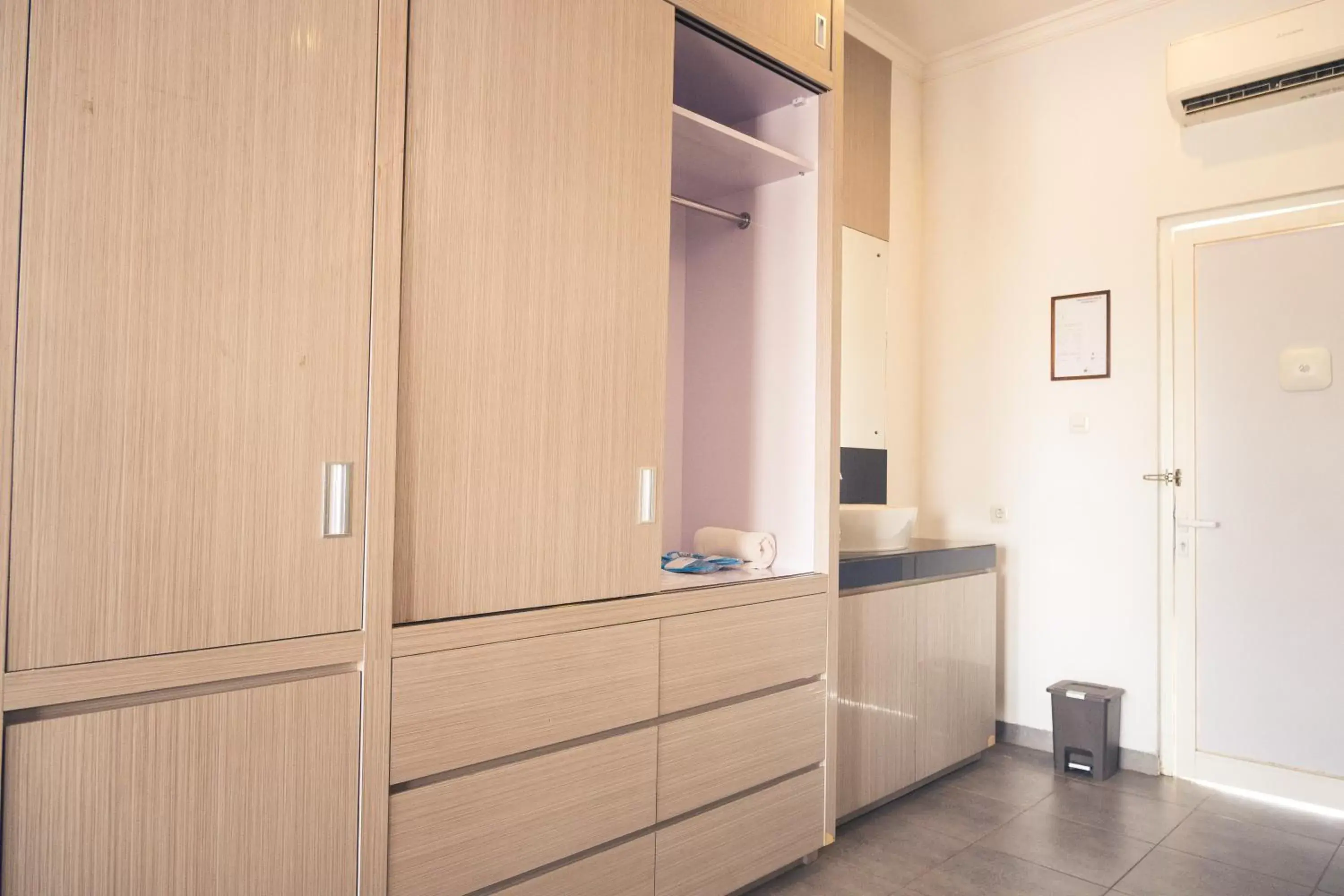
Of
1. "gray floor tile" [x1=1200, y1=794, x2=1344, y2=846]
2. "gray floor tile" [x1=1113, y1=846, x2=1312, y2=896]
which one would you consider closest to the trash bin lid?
"gray floor tile" [x1=1200, y1=794, x2=1344, y2=846]

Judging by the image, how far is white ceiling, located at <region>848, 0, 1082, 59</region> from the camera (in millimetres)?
3826

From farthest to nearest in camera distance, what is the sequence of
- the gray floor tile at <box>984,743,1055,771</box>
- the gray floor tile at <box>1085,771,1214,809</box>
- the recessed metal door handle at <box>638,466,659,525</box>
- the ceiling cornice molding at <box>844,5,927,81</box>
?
the ceiling cornice molding at <box>844,5,927,81</box> → the gray floor tile at <box>984,743,1055,771</box> → the gray floor tile at <box>1085,771,1214,809</box> → the recessed metal door handle at <box>638,466,659,525</box>

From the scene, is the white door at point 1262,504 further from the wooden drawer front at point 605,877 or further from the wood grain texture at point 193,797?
the wood grain texture at point 193,797

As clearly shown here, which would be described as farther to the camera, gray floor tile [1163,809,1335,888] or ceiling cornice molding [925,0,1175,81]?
ceiling cornice molding [925,0,1175,81]

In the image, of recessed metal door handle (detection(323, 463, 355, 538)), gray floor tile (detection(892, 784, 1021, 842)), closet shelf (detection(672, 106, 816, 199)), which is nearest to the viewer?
recessed metal door handle (detection(323, 463, 355, 538))

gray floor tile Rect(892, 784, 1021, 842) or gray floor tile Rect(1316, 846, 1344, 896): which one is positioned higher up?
gray floor tile Rect(1316, 846, 1344, 896)

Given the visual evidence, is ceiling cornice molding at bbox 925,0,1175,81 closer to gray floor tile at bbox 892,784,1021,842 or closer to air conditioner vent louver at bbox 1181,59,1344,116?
air conditioner vent louver at bbox 1181,59,1344,116

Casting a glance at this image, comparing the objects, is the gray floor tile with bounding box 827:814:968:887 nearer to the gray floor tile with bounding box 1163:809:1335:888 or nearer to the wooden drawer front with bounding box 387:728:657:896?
the gray floor tile with bounding box 1163:809:1335:888

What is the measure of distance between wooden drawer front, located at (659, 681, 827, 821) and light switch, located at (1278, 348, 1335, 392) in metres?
2.29

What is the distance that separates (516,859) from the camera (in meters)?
1.80

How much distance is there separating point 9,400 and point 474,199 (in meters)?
0.91

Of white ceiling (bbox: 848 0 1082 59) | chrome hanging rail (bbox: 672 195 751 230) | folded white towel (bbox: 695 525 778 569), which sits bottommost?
folded white towel (bbox: 695 525 778 569)

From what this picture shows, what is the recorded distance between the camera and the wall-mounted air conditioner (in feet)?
10.1

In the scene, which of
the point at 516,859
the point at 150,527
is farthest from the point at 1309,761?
the point at 150,527
